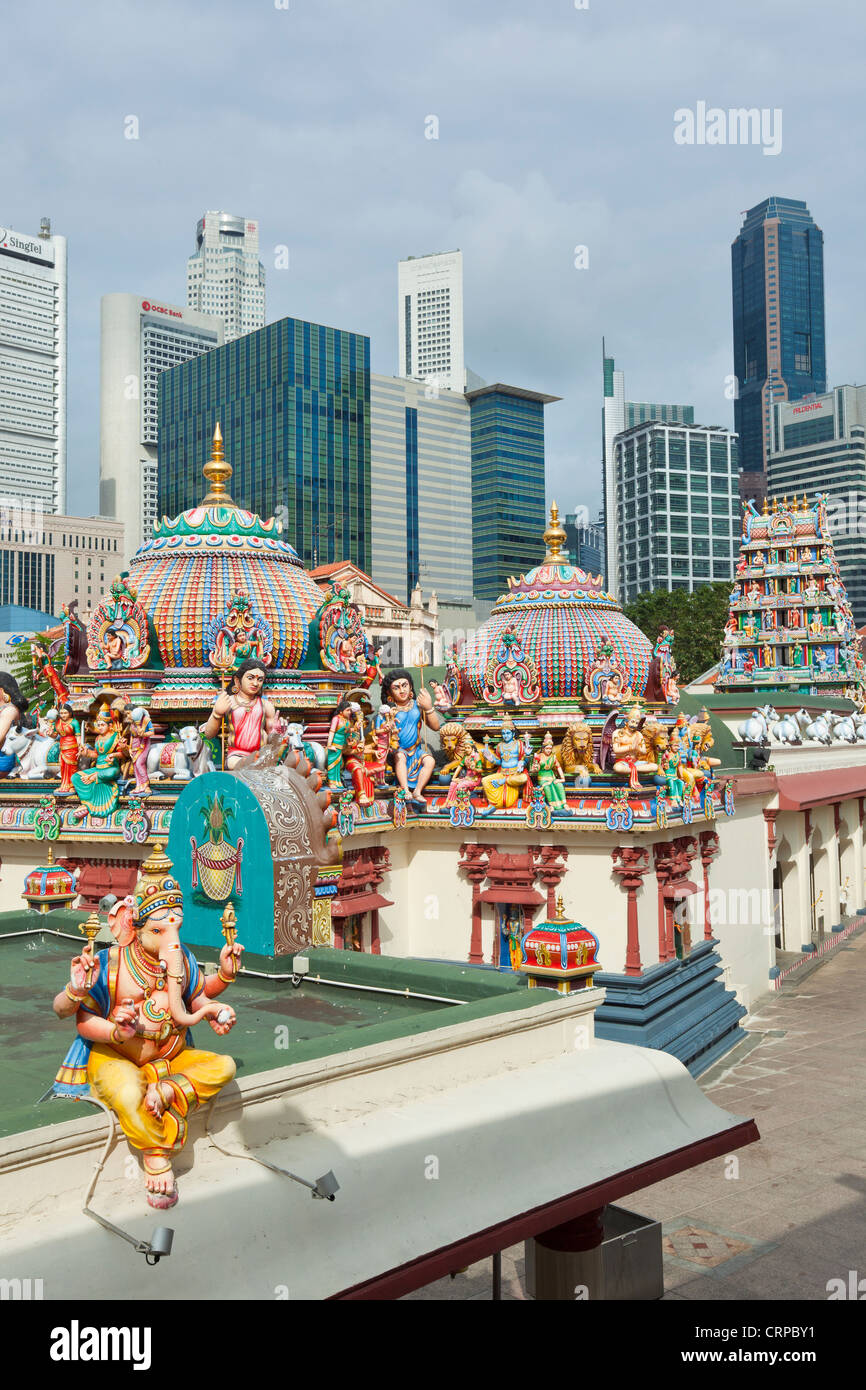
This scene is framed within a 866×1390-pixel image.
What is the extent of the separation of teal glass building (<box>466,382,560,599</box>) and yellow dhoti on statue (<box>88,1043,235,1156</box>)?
165m

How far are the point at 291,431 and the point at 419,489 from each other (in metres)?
38.4

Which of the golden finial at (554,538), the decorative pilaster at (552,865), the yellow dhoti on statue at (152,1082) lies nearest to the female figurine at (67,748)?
the decorative pilaster at (552,865)

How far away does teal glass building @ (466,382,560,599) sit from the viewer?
172m

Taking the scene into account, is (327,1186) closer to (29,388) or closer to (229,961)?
(229,961)

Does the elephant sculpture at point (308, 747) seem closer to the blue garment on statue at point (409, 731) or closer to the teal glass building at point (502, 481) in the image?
the blue garment on statue at point (409, 731)

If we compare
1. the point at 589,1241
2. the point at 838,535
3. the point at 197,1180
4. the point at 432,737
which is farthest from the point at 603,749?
the point at 838,535

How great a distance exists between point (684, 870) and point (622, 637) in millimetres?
6576

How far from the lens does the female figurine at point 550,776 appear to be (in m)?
23.4

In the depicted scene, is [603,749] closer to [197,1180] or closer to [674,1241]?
[674,1241]

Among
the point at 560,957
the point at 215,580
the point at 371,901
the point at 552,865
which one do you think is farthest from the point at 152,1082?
the point at 215,580

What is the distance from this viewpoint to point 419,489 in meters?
171

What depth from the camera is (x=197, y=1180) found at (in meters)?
6.89

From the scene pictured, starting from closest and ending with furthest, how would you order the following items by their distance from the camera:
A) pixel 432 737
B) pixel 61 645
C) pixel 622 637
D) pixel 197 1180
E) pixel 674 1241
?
1. pixel 197 1180
2. pixel 674 1241
3. pixel 61 645
4. pixel 622 637
5. pixel 432 737
